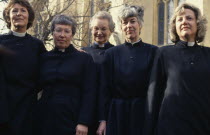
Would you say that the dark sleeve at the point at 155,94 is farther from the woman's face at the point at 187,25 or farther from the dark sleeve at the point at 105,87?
the dark sleeve at the point at 105,87

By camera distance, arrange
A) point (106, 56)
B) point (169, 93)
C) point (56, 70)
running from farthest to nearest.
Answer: point (106, 56) → point (56, 70) → point (169, 93)

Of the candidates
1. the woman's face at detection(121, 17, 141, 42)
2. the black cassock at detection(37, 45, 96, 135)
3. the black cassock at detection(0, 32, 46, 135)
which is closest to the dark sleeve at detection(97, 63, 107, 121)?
the black cassock at detection(37, 45, 96, 135)

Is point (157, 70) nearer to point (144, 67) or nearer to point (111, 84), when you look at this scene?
point (144, 67)

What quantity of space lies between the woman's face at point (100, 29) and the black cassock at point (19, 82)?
0.88 m

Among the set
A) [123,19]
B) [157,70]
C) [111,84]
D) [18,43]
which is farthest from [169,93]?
[18,43]

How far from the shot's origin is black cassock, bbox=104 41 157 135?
3.41m

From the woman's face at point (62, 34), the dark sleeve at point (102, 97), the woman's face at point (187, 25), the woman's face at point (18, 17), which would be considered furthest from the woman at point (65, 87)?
the woman's face at point (187, 25)

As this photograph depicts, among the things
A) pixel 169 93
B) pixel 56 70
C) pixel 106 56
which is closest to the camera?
pixel 169 93

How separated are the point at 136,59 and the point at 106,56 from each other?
0.39m

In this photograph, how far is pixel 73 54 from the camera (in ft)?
12.1

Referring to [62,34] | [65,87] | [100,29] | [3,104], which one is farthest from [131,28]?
[3,104]

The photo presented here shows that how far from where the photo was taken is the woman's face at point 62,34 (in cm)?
358

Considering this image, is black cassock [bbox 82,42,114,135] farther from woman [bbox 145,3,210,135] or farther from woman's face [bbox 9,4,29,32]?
woman's face [bbox 9,4,29,32]

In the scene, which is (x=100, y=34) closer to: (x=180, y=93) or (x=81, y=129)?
(x=81, y=129)
